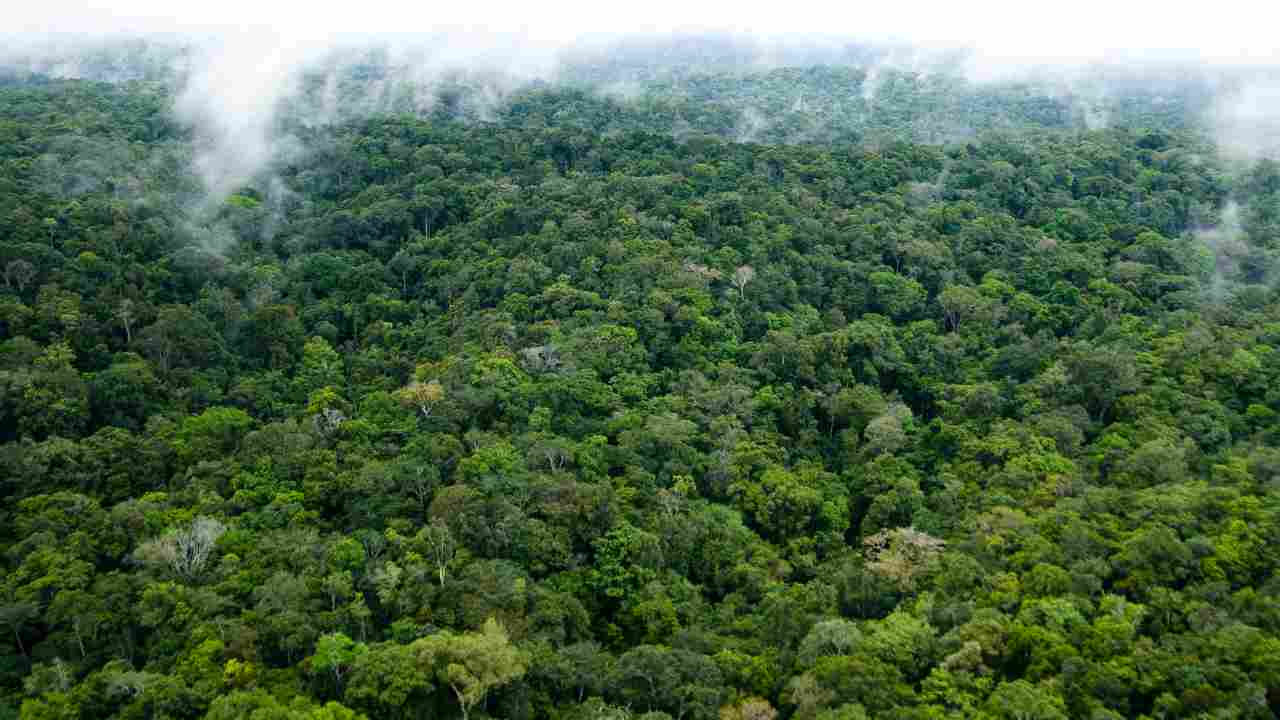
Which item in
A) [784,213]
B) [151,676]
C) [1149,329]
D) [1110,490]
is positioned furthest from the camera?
[784,213]

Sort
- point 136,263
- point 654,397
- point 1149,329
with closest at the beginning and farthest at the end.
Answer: point 654,397 → point 1149,329 → point 136,263

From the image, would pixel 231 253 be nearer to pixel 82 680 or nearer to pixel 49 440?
pixel 49 440

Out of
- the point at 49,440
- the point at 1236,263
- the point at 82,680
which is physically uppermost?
the point at 1236,263

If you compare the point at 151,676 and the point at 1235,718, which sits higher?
the point at 1235,718

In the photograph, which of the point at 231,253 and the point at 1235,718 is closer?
the point at 1235,718

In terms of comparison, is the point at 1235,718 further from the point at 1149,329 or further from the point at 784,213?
the point at 784,213

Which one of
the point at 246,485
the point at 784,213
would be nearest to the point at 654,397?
the point at 246,485
